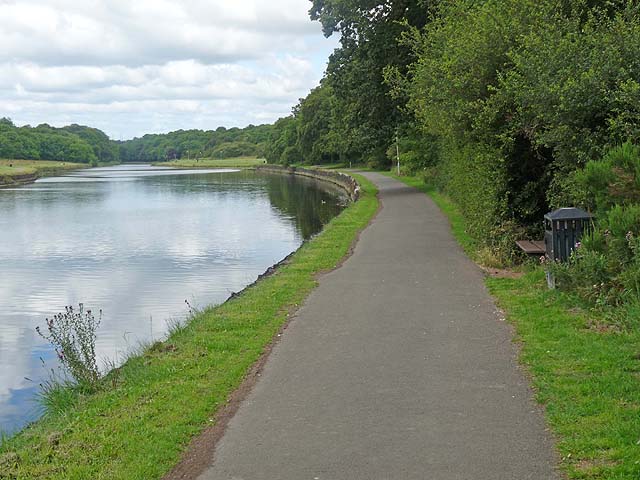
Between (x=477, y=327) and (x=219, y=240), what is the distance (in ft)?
61.0

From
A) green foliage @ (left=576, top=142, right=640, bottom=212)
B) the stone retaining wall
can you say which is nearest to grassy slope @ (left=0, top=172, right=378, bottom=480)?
green foliage @ (left=576, top=142, right=640, bottom=212)

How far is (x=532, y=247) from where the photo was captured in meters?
13.3

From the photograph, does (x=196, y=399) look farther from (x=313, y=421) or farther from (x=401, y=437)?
(x=401, y=437)

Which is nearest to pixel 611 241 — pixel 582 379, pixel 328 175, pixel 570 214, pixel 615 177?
pixel 615 177

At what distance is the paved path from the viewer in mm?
5379

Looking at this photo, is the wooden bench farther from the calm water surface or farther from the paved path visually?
the calm water surface

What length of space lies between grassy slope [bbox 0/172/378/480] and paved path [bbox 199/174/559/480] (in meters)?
0.38

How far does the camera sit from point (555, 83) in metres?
11.2

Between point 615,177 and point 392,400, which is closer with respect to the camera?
point 392,400

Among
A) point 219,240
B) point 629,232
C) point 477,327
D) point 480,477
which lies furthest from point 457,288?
point 219,240

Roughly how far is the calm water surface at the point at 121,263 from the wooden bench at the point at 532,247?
629cm

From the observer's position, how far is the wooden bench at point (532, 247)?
42.5 ft

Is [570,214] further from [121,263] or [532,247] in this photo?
[121,263]

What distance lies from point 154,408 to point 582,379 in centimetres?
391
